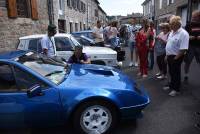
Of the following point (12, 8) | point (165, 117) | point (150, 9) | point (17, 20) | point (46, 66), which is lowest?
point (165, 117)

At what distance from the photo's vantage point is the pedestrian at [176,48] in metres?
5.34

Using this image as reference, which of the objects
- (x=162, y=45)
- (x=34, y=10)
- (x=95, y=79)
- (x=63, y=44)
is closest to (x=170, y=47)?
(x=162, y=45)

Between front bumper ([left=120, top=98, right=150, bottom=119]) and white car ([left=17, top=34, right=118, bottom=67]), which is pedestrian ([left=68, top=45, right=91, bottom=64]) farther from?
front bumper ([left=120, top=98, right=150, bottom=119])

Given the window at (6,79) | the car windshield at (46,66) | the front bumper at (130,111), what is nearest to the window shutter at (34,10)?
the car windshield at (46,66)

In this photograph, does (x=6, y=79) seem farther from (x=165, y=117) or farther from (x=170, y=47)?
Result: (x=170, y=47)

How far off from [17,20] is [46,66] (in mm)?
8008

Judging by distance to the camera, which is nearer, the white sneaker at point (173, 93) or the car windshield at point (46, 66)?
the car windshield at point (46, 66)

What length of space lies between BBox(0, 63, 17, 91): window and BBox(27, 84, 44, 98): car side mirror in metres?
0.27

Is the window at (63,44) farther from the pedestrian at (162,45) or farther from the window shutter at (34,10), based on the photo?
the window shutter at (34,10)

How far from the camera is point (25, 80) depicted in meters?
3.74

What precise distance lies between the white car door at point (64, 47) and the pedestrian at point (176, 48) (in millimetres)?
2979

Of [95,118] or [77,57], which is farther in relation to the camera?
[77,57]

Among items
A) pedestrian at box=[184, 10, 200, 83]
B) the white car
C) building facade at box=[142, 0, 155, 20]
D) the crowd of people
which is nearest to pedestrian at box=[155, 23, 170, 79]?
the crowd of people

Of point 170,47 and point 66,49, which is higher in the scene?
point 170,47
